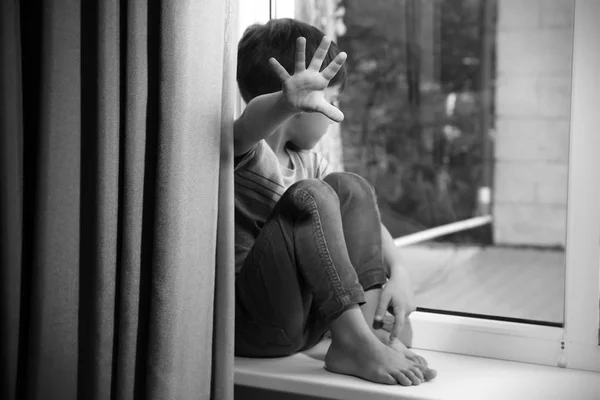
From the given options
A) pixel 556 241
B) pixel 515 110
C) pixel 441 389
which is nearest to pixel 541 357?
pixel 441 389

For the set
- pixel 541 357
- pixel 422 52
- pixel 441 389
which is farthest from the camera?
pixel 422 52

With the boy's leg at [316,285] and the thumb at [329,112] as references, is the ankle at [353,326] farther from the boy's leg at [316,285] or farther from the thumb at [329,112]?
the thumb at [329,112]

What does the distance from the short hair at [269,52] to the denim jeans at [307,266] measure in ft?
0.76

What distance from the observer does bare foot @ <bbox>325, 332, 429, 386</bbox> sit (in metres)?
1.16

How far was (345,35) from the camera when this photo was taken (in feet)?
9.20

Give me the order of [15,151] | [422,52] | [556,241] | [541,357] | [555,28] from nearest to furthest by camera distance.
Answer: [15,151], [541,357], [555,28], [556,241], [422,52]

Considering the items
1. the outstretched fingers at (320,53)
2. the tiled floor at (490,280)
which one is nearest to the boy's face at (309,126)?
the outstretched fingers at (320,53)

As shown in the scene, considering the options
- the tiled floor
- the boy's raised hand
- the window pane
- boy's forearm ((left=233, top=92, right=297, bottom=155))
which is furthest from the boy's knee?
the window pane

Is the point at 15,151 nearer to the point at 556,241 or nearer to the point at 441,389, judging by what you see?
the point at 441,389

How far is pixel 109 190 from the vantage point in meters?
1.04

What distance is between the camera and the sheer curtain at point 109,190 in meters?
1.02

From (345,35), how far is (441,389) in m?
1.95

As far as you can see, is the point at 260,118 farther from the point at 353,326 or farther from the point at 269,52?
the point at 353,326

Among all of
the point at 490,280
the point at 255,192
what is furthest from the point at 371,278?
the point at 490,280
